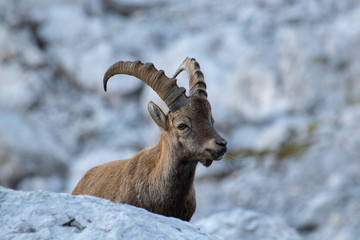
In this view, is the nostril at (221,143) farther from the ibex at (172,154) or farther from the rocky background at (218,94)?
the rocky background at (218,94)

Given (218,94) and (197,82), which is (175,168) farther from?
(218,94)

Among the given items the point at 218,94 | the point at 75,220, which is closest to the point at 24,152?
the point at 218,94

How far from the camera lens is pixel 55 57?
1097 inches

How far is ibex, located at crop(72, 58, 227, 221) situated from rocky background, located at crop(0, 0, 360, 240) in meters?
12.4

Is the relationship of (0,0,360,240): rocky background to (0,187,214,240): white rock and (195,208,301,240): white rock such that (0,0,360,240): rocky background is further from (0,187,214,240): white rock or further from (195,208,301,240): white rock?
(0,187,214,240): white rock

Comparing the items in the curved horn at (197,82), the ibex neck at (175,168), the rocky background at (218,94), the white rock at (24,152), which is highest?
the rocky background at (218,94)

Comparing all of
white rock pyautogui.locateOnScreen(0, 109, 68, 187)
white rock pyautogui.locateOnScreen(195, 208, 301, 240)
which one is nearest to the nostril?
white rock pyautogui.locateOnScreen(195, 208, 301, 240)

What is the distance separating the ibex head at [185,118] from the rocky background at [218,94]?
1259 cm

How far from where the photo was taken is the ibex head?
8117 millimetres

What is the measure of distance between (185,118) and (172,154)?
2.03ft

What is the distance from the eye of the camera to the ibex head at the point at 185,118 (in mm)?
8117

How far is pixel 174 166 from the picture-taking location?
8391 millimetres

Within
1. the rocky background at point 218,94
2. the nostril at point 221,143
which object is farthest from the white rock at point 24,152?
the nostril at point 221,143

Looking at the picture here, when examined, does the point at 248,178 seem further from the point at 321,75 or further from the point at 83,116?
the point at 83,116
